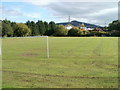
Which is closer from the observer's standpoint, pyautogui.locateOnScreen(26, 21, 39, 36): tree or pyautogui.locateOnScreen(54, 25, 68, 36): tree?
pyautogui.locateOnScreen(26, 21, 39, 36): tree

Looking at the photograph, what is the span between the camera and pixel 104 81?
8.45 m

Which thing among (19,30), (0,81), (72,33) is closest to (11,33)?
(19,30)

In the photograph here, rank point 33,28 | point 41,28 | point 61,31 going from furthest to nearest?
point 41,28, point 61,31, point 33,28

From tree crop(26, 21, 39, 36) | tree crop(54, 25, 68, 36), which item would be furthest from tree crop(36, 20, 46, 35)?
tree crop(54, 25, 68, 36)

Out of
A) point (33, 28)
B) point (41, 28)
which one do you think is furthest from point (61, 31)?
point (33, 28)

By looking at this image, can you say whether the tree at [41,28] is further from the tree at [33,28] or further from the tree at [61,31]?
the tree at [61,31]

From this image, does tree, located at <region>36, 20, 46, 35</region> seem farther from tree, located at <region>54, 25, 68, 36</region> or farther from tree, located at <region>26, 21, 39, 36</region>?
tree, located at <region>54, 25, 68, 36</region>

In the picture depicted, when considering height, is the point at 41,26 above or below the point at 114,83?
above

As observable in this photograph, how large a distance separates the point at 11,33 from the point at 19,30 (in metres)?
10.5

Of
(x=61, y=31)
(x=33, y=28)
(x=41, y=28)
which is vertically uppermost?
(x=41, y=28)

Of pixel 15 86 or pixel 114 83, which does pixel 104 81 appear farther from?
pixel 15 86

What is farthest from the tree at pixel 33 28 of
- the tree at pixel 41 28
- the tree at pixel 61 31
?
the tree at pixel 61 31

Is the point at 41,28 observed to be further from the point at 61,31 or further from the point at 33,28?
the point at 61,31

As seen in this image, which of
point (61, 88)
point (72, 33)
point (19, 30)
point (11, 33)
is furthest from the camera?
point (72, 33)
